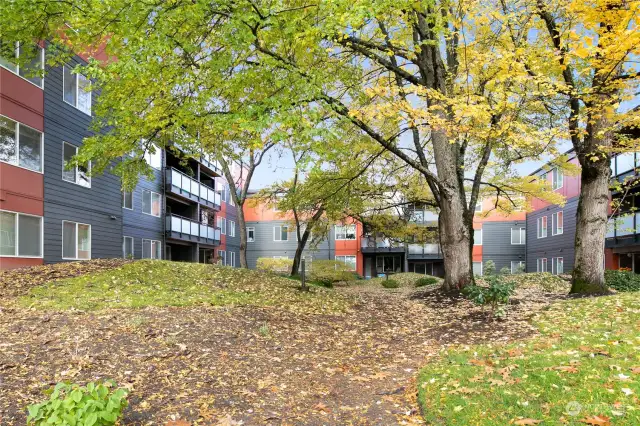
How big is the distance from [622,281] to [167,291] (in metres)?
14.1

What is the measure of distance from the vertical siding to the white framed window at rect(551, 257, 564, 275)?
24.9 meters

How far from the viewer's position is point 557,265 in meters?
28.3

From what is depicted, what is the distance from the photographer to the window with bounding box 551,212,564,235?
2798cm

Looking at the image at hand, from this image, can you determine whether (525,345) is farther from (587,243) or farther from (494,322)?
(587,243)

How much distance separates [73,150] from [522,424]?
626 inches

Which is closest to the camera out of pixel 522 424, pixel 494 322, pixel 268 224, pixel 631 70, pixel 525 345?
pixel 522 424

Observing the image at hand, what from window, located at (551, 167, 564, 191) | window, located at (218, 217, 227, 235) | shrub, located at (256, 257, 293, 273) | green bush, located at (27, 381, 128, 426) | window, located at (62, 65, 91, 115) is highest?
window, located at (62, 65, 91, 115)

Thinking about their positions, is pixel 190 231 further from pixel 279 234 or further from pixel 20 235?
pixel 20 235

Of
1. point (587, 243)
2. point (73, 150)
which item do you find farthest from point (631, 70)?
point (73, 150)

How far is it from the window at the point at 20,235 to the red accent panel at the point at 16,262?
119 mm

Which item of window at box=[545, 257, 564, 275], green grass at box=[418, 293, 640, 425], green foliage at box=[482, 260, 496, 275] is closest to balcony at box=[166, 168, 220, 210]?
green foliage at box=[482, 260, 496, 275]

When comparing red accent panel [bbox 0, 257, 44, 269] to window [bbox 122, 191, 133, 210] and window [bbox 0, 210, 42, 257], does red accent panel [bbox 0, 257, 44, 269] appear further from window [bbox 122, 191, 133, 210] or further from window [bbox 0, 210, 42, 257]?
window [bbox 122, 191, 133, 210]

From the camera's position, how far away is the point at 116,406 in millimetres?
3455

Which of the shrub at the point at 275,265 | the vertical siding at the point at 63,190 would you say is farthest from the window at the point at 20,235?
the shrub at the point at 275,265
